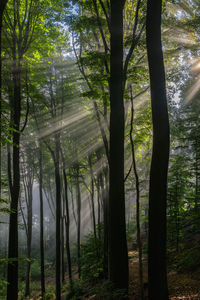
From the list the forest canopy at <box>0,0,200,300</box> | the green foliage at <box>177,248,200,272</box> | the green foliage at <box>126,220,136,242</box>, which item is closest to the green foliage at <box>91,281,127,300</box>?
the forest canopy at <box>0,0,200,300</box>

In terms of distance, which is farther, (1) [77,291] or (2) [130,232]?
(2) [130,232]

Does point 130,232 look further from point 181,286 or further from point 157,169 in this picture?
point 157,169

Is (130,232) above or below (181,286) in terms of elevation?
below

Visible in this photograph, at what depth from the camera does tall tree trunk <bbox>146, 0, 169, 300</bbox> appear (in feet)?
16.6

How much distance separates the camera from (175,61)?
1051 cm

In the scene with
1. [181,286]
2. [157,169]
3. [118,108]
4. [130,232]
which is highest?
[118,108]

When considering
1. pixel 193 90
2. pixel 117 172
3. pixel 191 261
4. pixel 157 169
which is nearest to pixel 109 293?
pixel 117 172

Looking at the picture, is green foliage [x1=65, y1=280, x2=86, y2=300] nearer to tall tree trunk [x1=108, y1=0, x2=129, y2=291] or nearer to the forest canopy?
the forest canopy

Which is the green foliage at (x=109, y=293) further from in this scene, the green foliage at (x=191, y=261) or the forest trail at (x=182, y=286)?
the green foliage at (x=191, y=261)

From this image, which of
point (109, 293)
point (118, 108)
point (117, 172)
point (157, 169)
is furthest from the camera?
point (118, 108)

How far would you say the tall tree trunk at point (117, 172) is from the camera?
6199 mm

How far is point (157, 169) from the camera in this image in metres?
5.29

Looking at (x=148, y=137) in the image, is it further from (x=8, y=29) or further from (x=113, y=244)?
(x=8, y=29)

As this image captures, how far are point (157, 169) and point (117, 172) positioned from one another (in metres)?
1.57
